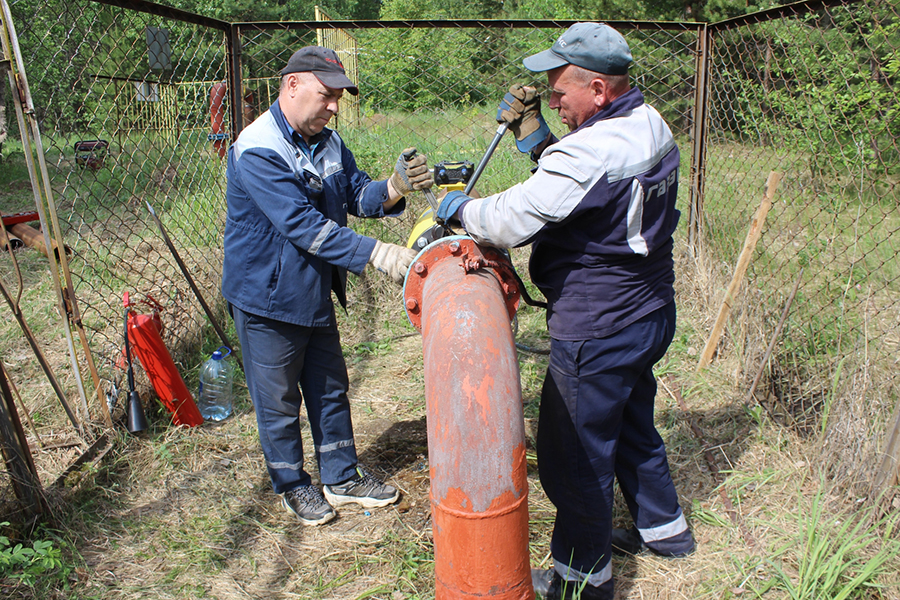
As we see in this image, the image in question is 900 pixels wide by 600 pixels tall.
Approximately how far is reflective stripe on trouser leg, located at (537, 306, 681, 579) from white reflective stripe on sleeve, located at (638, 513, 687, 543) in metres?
0.36

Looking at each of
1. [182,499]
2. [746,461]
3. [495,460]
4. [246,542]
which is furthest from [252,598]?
[746,461]

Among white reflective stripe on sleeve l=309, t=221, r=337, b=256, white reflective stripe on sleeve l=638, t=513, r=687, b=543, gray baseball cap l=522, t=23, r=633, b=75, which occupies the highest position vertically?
gray baseball cap l=522, t=23, r=633, b=75

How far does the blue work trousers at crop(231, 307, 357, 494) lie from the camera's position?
2750 millimetres

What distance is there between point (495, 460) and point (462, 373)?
0.74ft

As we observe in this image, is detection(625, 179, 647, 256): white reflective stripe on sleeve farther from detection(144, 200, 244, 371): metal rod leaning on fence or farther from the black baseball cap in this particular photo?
detection(144, 200, 244, 371): metal rod leaning on fence

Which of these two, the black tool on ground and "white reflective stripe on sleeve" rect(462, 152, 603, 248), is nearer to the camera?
"white reflective stripe on sleeve" rect(462, 152, 603, 248)

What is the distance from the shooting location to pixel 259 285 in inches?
104

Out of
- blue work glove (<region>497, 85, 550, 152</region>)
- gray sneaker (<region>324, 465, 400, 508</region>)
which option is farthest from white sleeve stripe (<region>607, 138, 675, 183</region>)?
gray sneaker (<region>324, 465, 400, 508</region>)

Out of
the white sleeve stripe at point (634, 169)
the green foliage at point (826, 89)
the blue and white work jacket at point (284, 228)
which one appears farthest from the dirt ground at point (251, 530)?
the green foliage at point (826, 89)

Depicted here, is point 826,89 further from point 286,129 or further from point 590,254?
point 286,129

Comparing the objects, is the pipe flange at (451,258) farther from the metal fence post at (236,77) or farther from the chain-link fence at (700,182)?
the metal fence post at (236,77)

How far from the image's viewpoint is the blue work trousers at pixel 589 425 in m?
2.13

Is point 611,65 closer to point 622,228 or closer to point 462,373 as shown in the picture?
point 622,228

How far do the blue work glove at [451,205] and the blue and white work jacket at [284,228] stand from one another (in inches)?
17.4
